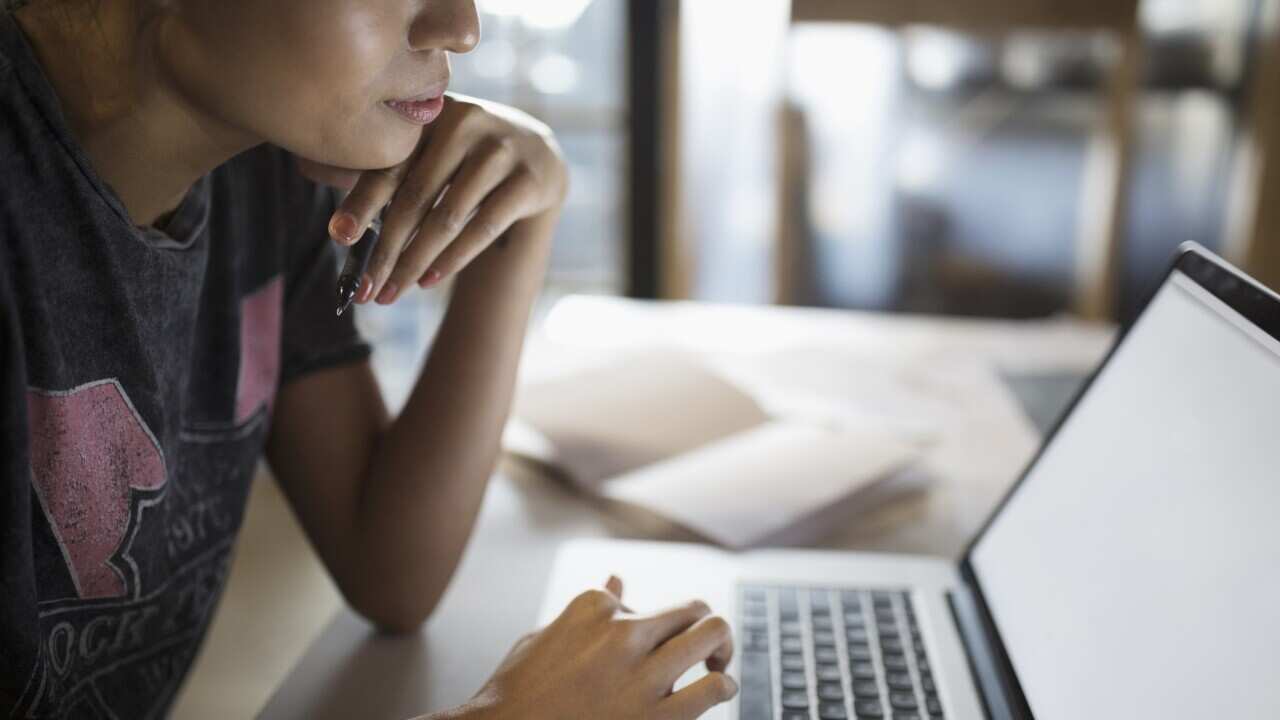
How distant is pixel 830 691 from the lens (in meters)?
0.66

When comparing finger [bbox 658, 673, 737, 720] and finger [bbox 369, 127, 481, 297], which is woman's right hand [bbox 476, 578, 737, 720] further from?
finger [bbox 369, 127, 481, 297]

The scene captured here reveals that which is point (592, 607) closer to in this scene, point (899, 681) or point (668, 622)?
point (668, 622)

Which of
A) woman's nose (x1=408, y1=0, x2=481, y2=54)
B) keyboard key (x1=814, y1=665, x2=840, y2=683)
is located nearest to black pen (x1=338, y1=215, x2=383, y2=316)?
woman's nose (x1=408, y1=0, x2=481, y2=54)

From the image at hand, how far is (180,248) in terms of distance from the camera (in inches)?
28.2

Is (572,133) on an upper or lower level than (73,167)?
lower

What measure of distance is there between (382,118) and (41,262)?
199 mm

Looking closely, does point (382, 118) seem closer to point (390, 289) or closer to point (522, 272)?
point (390, 289)

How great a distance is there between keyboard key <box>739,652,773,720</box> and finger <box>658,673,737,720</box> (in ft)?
0.12

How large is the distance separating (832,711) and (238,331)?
0.49 m

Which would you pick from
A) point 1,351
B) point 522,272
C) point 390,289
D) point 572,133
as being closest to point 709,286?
point 572,133

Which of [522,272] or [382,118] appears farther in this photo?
[522,272]

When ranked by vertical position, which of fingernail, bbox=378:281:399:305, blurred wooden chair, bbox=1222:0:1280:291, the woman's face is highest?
the woman's face

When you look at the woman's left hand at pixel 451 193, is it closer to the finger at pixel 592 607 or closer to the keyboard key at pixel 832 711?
the finger at pixel 592 607

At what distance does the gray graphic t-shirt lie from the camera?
587mm
